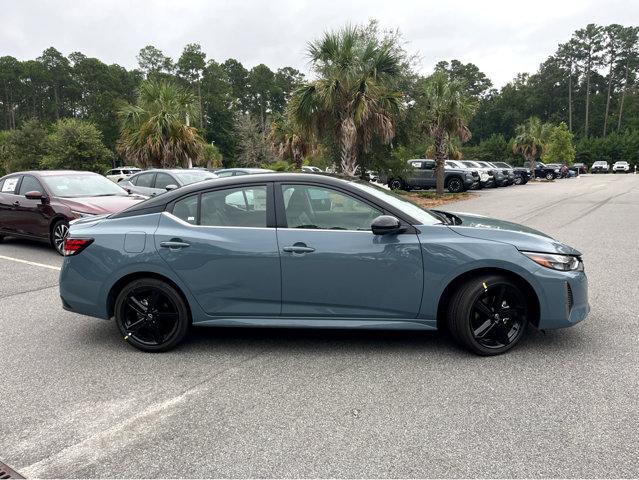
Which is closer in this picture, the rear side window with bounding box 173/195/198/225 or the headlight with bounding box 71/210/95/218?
the rear side window with bounding box 173/195/198/225

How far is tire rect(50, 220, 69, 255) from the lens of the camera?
8.53 m

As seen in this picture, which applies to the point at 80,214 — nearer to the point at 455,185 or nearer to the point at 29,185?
the point at 29,185

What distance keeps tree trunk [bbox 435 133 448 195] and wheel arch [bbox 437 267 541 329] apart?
2079 cm

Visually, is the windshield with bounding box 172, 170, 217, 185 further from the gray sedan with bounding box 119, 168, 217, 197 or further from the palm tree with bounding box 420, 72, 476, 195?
the palm tree with bounding box 420, 72, 476, 195

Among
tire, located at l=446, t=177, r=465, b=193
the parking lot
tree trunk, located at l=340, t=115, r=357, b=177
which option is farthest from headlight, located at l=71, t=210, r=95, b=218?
tire, located at l=446, t=177, r=465, b=193

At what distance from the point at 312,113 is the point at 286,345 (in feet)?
45.5

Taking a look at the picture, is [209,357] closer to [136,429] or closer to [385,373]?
[136,429]

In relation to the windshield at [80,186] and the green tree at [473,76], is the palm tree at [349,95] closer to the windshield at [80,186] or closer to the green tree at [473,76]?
the windshield at [80,186]

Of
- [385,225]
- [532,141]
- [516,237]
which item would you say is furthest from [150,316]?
[532,141]

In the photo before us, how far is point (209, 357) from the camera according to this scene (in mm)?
4047

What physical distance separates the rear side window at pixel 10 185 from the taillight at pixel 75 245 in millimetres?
6377

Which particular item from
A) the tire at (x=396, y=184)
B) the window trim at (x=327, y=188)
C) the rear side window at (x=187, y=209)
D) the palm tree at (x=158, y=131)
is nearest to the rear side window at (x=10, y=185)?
the rear side window at (x=187, y=209)

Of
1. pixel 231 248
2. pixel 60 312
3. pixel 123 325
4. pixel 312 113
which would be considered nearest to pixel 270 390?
pixel 231 248

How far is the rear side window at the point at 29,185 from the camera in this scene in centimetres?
905
